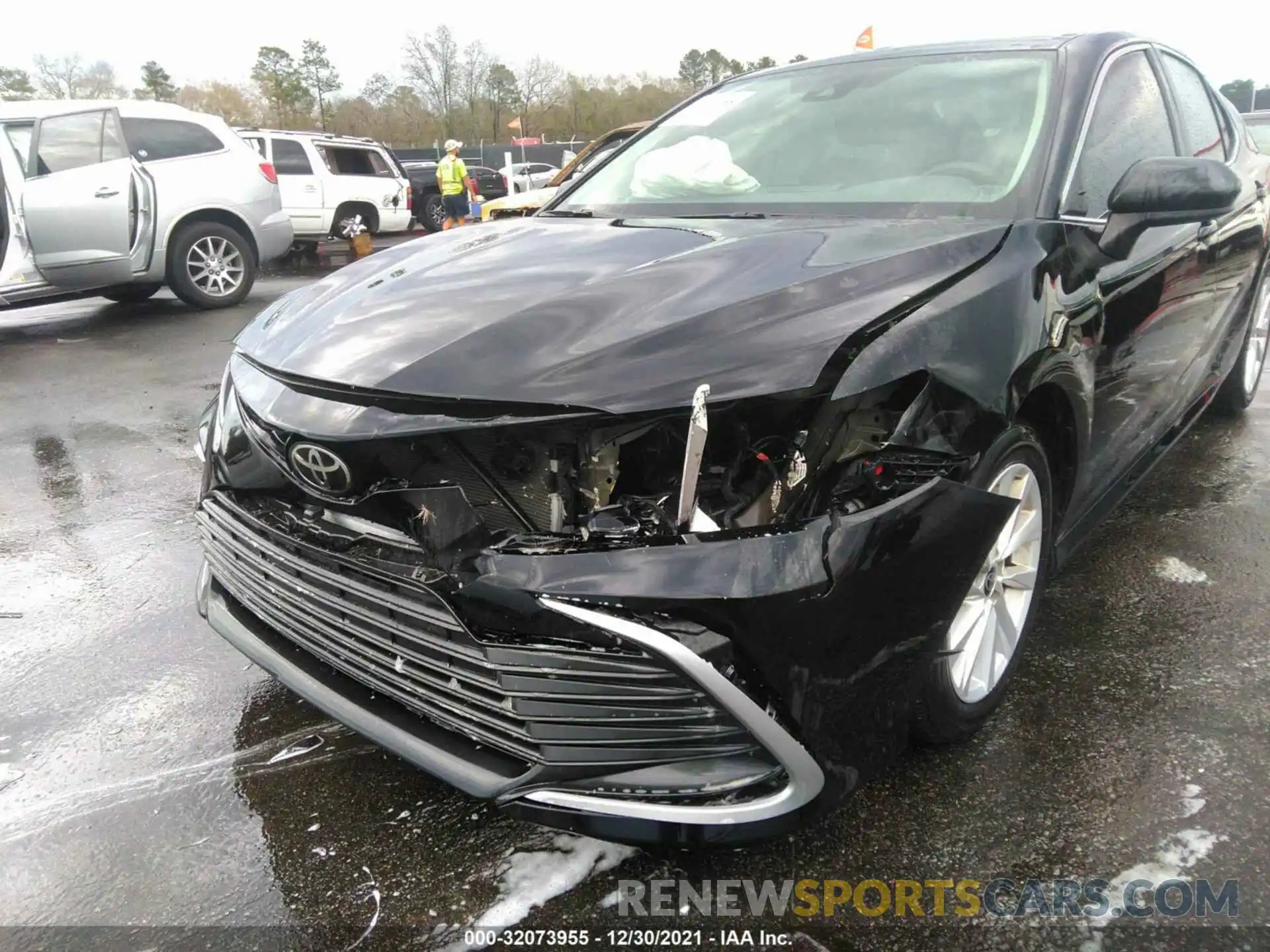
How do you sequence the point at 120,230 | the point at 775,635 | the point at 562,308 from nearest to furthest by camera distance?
1. the point at 775,635
2. the point at 562,308
3. the point at 120,230

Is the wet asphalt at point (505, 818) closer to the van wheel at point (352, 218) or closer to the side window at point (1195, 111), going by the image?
the side window at point (1195, 111)

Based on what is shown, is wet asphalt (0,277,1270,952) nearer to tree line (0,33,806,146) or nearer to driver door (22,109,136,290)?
driver door (22,109,136,290)

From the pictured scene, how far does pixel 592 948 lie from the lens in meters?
1.73

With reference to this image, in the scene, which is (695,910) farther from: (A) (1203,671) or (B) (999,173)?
(B) (999,173)

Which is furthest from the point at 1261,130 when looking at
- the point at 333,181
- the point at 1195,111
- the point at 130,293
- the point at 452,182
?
the point at 333,181

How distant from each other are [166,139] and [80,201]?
1228mm

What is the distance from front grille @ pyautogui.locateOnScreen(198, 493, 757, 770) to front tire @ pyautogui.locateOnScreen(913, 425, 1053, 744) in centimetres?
63

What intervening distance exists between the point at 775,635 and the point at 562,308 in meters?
0.82

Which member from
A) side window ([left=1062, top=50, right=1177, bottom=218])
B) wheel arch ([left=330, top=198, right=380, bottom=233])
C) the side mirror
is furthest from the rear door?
the side mirror

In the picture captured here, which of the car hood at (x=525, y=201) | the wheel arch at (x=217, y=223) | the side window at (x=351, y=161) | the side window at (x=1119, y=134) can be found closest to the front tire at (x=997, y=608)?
the side window at (x=1119, y=134)

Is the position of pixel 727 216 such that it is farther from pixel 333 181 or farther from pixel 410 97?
pixel 410 97

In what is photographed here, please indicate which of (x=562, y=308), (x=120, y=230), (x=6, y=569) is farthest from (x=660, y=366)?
(x=120, y=230)

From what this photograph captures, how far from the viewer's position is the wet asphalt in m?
1.83

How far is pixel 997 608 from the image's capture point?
2266 mm
